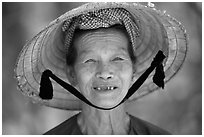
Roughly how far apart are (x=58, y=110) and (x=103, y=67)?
32.3 inches

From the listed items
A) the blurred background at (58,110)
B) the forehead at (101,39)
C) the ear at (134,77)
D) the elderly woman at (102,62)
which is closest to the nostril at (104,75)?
the elderly woman at (102,62)

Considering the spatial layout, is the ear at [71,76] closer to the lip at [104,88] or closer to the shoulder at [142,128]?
the lip at [104,88]

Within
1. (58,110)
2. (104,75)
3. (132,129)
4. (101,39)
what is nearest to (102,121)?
(132,129)

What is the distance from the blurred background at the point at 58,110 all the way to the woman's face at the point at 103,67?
2.10 feet

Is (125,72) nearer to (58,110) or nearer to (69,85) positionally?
(69,85)

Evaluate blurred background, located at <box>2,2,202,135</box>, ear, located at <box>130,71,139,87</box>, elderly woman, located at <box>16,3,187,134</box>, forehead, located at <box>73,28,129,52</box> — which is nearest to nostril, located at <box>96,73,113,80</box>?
elderly woman, located at <box>16,3,187,134</box>

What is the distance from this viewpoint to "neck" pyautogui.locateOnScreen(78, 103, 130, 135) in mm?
1768

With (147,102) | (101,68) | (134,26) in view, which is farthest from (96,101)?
(147,102)

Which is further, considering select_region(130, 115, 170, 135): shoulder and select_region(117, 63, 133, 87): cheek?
select_region(130, 115, 170, 135): shoulder

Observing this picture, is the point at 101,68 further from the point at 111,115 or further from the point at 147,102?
the point at 147,102

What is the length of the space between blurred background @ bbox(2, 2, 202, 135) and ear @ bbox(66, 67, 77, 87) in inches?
19.5

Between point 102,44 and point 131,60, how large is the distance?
0.55ft

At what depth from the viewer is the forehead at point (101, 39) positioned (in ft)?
5.48

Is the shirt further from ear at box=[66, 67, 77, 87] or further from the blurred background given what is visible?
the blurred background
